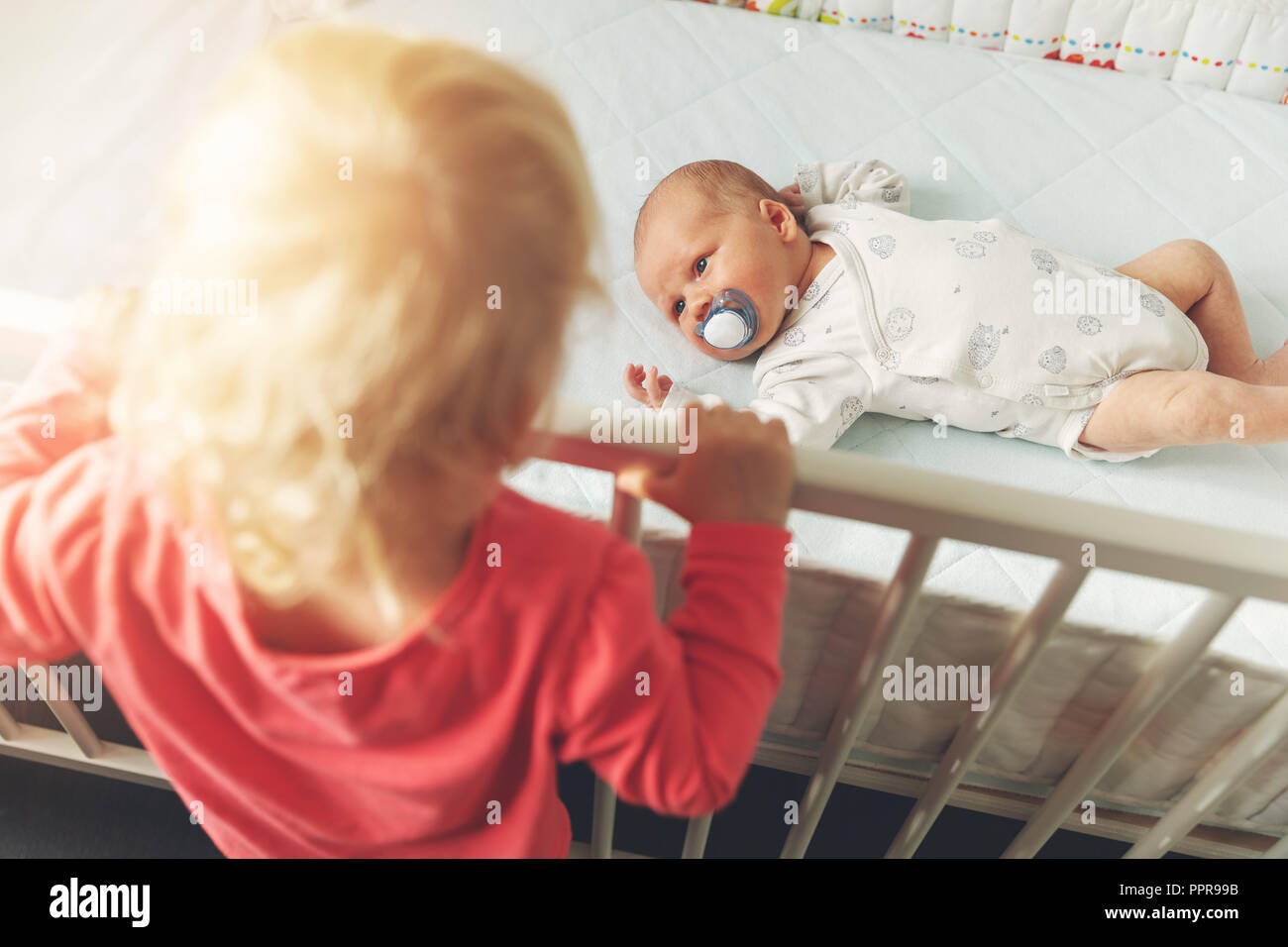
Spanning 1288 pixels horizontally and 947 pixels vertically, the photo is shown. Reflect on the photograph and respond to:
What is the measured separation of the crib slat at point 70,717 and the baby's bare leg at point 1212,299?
48.8 inches

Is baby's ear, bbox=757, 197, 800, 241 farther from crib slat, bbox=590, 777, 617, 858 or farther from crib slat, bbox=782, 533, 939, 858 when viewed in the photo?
crib slat, bbox=590, 777, 617, 858

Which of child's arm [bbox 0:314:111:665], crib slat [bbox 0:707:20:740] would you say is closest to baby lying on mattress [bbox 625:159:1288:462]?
child's arm [bbox 0:314:111:665]

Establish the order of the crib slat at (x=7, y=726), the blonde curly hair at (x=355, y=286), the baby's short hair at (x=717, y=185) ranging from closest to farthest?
1. the blonde curly hair at (x=355, y=286)
2. the crib slat at (x=7, y=726)
3. the baby's short hair at (x=717, y=185)

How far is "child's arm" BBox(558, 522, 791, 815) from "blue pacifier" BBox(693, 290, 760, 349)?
1.80 ft

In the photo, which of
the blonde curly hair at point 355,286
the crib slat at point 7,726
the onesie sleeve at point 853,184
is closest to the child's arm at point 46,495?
the blonde curly hair at point 355,286

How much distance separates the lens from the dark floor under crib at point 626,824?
1.05 metres

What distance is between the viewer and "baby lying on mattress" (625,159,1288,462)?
101 centimetres

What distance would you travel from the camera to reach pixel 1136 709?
0.67 metres

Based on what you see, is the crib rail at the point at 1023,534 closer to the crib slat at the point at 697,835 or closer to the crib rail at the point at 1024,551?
the crib rail at the point at 1024,551

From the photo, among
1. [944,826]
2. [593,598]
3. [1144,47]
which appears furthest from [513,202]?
[1144,47]

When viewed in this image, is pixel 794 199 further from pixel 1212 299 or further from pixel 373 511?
pixel 373 511

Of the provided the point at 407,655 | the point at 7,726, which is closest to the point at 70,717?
the point at 7,726
